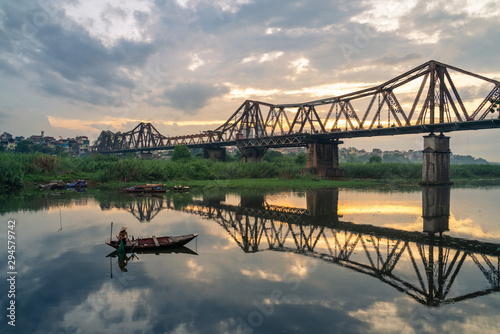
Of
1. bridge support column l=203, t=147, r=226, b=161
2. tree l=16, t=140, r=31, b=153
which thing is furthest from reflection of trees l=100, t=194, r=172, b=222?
tree l=16, t=140, r=31, b=153

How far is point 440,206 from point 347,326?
24.0 meters

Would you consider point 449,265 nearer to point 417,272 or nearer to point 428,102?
point 417,272

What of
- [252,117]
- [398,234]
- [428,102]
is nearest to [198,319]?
[398,234]

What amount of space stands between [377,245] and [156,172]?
39.5 m

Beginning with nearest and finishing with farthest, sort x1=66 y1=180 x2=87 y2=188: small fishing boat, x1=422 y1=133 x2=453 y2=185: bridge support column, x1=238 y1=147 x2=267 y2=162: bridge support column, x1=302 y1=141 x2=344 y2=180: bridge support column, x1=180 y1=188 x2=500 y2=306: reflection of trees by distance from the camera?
1. x1=180 y1=188 x2=500 y2=306: reflection of trees
2. x1=66 y1=180 x2=87 y2=188: small fishing boat
3. x1=422 y1=133 x2=453 y2=185: bridge support column
4. x1=302 y1=141 x2=344 y2=180: bridge support column
5. x1=238 y1=147 x2=267 y2=162: bridge support column

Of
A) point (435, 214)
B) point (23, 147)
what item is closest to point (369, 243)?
point (435, 214)

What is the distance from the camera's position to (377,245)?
1525cm

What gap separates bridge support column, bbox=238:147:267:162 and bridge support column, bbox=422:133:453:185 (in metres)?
44.1

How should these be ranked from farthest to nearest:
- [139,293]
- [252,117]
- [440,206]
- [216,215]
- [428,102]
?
1. [252,117]
2. [428,102]
3. [440,206]
4. [216,215]
5. [139,293]

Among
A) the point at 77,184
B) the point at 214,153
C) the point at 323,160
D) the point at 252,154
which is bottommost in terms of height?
the point at 77,184

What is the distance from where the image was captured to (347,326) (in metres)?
8.13

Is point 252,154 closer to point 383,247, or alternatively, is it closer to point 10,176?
point 10,176

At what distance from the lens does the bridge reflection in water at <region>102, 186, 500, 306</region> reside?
10781mm

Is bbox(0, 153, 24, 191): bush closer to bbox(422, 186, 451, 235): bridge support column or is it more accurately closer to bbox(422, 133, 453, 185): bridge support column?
bbox(422, 186, 451, 235): bridge support column
